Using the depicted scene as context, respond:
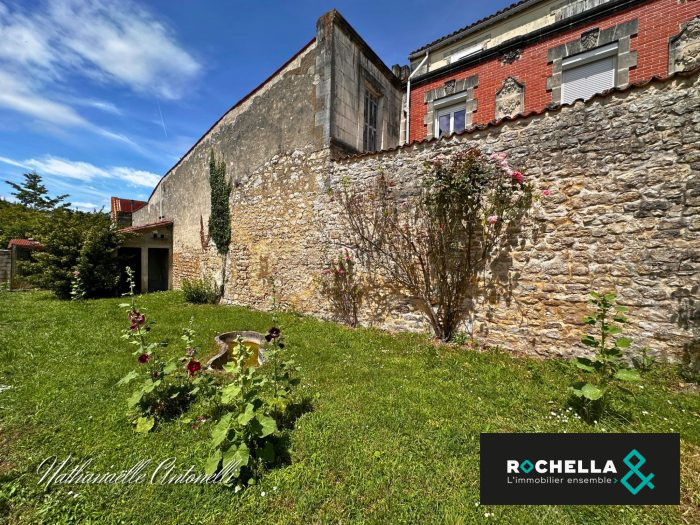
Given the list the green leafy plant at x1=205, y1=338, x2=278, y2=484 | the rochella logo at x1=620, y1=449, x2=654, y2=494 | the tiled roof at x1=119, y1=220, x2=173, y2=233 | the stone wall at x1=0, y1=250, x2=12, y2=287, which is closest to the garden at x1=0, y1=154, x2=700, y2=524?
the green leafy plant at x1=205, y1=338, x2=278, y2=484

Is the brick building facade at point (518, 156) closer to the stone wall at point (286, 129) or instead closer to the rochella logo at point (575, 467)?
the stone wall at point (286, 129)

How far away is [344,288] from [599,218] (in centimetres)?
470

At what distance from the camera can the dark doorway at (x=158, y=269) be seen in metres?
13.5

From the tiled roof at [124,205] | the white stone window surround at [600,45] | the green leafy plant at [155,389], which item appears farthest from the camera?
the tiled roof at [124,205]

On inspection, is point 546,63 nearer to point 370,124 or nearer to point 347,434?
point 370,124

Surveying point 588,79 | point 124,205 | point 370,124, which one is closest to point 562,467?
point 370,124

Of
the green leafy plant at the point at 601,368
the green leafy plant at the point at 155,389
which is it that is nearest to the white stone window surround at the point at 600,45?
the green leafy plant at the point at 601,368

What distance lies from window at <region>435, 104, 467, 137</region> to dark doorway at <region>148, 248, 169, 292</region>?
1382 cm

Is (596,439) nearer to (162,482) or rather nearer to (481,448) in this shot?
(481,448)

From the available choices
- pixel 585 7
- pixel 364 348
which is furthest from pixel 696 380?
pixel 585 7

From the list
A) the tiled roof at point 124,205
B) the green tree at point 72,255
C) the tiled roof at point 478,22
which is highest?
the tiled roof at point 478,22

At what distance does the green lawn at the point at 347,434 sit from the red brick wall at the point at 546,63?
7.03m

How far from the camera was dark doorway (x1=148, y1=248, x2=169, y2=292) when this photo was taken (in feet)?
44.2

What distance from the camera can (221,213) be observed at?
356 inches
